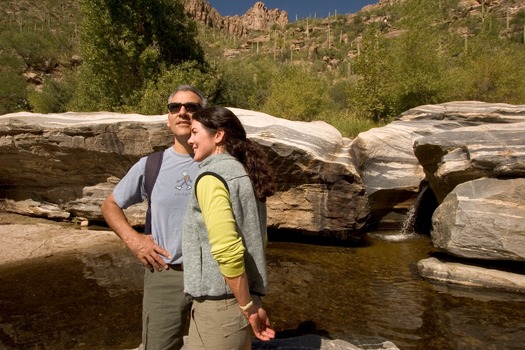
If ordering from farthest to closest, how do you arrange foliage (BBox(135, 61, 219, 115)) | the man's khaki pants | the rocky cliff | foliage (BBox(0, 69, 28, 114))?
the rocky cliff → foliage (BBox(0, 69, 28, 114)) → foliage (BBox(135, 61, 219, 115)) → the man's khaki pants

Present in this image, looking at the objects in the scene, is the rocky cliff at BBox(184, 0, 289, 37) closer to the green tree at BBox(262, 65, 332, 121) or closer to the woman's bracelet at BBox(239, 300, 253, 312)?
the green tree at BBox(262, 65, 332, 121)

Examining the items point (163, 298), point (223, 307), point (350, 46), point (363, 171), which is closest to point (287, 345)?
point (163, 298)

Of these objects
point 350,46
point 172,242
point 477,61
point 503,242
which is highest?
point 350,46

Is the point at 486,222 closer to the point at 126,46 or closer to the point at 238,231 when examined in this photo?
the point at 238,231

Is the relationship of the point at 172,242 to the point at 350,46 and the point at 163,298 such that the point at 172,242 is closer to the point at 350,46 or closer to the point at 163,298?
the point at 163,298

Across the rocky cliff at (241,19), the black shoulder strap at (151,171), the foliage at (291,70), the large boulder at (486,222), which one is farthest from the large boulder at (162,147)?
the rocky cliff at (241,19)

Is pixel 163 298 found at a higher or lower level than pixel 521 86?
lower

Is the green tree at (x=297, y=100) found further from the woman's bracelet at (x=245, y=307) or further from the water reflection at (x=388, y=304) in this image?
the woman's bracelet at (x=245, y=307)

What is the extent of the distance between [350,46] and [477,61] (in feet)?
186

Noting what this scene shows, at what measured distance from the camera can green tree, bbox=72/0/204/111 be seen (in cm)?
1730

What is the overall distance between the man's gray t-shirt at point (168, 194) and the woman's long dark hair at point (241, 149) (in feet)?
1.84

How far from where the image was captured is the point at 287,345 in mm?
3404

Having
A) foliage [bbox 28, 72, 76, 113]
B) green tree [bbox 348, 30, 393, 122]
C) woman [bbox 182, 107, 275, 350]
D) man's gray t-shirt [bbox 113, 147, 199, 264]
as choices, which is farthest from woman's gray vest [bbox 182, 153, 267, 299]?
foliage [bbox 28, 72, 76, 113]

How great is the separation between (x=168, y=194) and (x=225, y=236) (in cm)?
89
